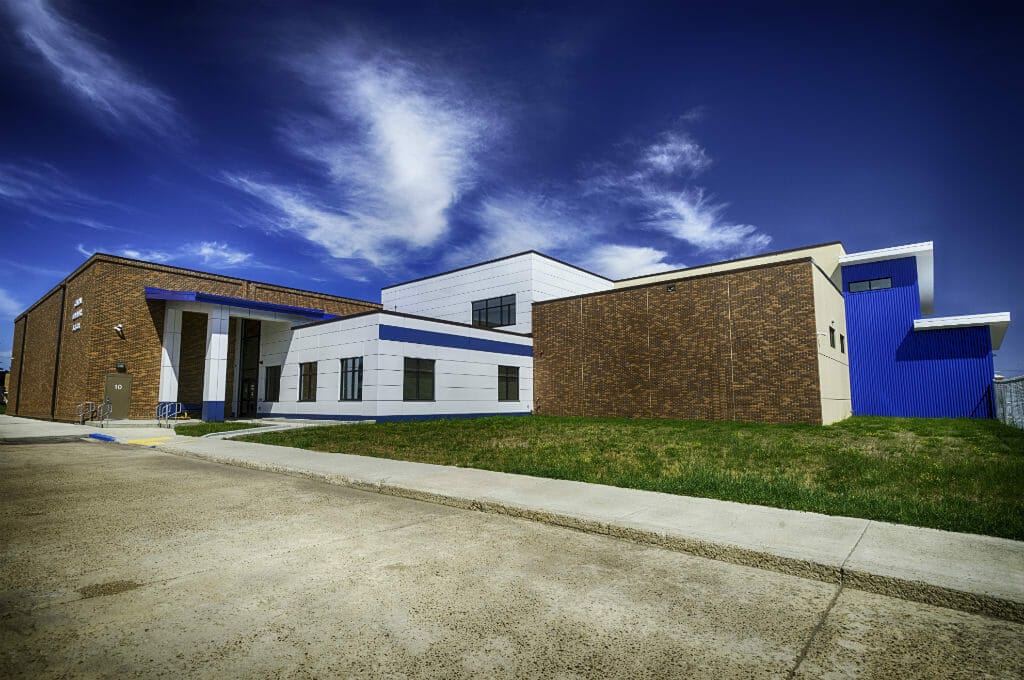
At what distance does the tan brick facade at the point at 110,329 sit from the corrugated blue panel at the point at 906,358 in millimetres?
35231

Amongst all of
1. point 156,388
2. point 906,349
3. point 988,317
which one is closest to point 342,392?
point 156,388

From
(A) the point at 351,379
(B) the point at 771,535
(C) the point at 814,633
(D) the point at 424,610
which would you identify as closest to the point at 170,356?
(A) the point at 351,379

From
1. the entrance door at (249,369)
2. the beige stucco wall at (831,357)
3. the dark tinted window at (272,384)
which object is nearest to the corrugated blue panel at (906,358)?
the beige stucco wall at (831,357)

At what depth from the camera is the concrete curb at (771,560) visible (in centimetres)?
410

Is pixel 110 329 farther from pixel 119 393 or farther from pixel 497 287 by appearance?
pixel 497 287

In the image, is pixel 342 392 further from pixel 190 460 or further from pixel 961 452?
pixel 961 452

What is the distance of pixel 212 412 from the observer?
83.6 feet

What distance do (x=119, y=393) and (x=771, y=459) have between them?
98.1 ft

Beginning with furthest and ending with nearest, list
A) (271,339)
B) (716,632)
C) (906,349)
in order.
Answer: (271,339), (906,349), (716,632)

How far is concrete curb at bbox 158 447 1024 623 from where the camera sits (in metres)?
4.10

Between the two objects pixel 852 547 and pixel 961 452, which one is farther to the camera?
pixel 961 452

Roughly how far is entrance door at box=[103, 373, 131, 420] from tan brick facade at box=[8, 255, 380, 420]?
280mm

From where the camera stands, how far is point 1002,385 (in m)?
22.6

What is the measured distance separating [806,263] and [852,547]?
727 inches
